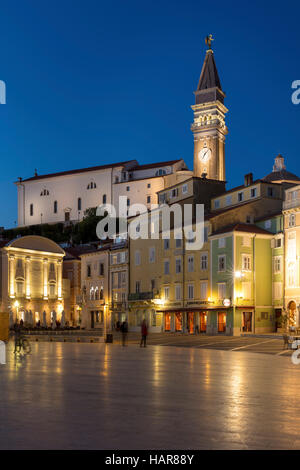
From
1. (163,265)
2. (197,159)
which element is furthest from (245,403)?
(197,159)

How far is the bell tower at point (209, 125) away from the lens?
11724 cm

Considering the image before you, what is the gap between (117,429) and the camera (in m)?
10.1

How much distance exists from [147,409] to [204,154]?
108047mm

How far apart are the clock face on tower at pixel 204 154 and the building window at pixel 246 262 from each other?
61.3 metres

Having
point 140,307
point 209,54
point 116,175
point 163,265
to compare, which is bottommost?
point 140,307

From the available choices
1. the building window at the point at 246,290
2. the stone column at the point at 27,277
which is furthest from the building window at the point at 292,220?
the stone column at the point at 27,277

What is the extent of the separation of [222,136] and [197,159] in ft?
22.7

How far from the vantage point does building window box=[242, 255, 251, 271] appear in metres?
58.0

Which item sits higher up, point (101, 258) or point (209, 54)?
point (209, 54)

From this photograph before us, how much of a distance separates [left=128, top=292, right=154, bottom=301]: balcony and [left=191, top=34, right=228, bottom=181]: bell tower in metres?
48.3

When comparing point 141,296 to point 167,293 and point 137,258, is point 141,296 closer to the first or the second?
point 167,293

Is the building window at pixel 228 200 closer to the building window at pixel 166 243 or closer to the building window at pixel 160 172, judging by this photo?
the building window at pixel 166 243

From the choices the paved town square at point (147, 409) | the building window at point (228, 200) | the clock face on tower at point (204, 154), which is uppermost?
the clock face on tower at point (204, 154)
